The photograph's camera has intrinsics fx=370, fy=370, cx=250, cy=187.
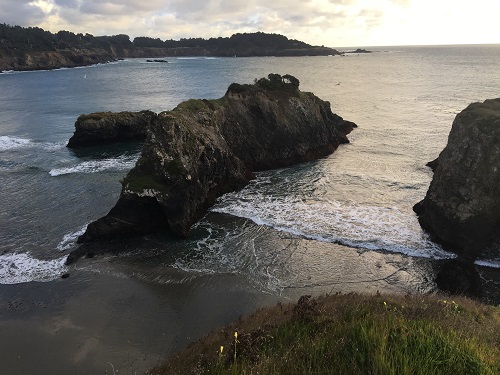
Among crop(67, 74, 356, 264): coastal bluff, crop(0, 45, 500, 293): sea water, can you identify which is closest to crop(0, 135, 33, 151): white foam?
crop(0, 45, 500, 293): sea water

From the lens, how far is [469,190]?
2094 cm

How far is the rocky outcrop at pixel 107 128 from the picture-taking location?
1786 inches

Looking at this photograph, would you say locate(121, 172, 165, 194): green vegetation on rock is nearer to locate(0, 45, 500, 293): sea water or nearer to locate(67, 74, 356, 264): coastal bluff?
locate(67, 74, 356, 264): coastal bluff

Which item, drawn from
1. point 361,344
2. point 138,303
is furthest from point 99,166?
point 361,344

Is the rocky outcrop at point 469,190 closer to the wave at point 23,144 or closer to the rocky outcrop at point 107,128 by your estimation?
the rocky outcrop at point 107,128

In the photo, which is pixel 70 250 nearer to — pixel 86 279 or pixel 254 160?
pixel 86 279

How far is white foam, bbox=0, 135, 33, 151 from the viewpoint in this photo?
4483 centimetres

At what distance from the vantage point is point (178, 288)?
17.7 meters

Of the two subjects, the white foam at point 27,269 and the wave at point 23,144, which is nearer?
the white foam at point 27,269

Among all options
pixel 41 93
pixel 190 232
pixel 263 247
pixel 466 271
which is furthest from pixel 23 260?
pixel 41 93

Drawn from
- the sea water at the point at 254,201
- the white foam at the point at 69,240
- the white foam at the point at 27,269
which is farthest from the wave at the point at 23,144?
the white foam at the point at 27,269

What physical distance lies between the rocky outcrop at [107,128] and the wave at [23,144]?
2172mm

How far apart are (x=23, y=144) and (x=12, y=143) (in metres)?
1.89

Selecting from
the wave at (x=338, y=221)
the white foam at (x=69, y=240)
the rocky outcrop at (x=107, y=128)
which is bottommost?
the white foam at (x=69, y=240)
